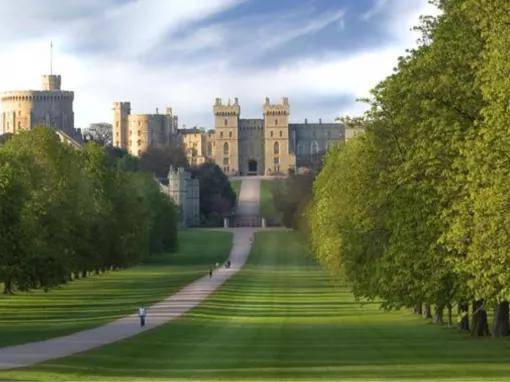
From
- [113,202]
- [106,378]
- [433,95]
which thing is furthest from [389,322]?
[113,202]

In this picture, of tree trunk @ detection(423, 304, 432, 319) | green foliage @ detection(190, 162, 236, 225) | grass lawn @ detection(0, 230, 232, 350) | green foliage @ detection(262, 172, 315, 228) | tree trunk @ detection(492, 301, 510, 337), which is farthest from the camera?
green foliage @ detection(190, 162, 236, 225)

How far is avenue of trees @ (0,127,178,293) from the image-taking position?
58.6 m

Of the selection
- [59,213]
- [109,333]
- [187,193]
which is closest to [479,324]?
[109,333]

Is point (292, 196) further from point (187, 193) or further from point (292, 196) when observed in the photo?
point (187, 193)

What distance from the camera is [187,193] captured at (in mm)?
187375

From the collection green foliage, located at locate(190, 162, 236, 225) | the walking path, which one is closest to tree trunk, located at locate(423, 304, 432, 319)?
the walking path

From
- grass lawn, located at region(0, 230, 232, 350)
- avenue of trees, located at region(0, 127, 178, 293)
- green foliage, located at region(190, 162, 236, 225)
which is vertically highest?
green foliage, located at region(190, 162, 236, 225)

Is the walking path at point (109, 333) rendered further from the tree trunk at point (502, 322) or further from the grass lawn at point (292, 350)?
→ the tree trunk at point (502, 322)

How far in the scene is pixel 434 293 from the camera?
33625mm

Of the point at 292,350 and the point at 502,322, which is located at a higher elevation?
the point at 502,322

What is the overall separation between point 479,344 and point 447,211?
5.30 metres

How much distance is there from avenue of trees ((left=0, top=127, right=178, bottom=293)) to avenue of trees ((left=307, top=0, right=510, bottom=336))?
20886 millimetres

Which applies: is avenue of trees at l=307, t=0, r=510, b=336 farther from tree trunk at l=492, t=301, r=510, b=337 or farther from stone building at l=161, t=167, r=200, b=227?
stone building at l=161, t=167, r=200, b=227

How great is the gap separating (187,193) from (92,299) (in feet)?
404
